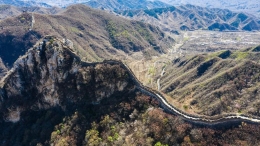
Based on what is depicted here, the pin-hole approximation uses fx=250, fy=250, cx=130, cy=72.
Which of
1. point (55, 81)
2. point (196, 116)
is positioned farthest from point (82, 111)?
point (196, 116)

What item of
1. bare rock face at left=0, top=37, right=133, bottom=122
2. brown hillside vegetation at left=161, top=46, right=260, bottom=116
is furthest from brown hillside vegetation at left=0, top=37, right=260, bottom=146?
brown hillside vegetation at left=161, top=46, right=260, bottom=116

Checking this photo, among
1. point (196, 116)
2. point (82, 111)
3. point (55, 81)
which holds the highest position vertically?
point (196, 116)

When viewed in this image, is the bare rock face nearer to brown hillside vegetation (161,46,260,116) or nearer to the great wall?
the great wall

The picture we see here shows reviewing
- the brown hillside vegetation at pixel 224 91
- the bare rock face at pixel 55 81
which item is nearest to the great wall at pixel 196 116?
the bare rock face at pixel 55 81

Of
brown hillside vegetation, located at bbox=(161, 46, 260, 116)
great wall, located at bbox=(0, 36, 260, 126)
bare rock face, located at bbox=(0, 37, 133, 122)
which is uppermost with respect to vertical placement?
great wall, located at bbox=(0, 36, 260, 126)

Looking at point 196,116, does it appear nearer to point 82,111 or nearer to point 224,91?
point 82,111

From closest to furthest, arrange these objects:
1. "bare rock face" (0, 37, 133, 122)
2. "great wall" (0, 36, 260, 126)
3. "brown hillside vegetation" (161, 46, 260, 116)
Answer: "great wall" (0, 36, 260, 126) < "bare rock face" (0, 37, 133, 122) < "brown hillside vegetation" (161, 46, 260, 116)

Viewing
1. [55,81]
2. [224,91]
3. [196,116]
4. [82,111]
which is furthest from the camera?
[224,91]

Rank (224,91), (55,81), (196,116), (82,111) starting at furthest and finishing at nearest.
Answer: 1. (224,91)
2. (55,81)
3. (82,111)
4. (196,116)

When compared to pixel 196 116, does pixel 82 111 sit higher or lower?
lower
